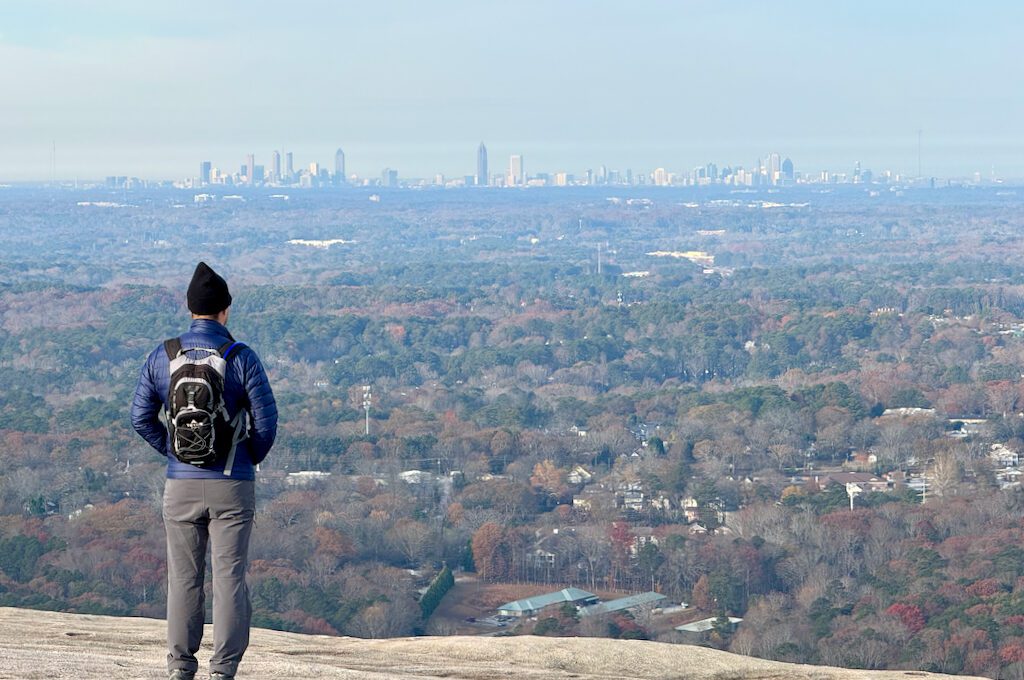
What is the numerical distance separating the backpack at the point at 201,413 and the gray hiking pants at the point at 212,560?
15 cm

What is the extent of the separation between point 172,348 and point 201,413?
0.38m

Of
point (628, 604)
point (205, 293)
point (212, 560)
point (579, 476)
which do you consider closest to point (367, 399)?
point (579, 476)

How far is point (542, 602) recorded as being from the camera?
3616cm

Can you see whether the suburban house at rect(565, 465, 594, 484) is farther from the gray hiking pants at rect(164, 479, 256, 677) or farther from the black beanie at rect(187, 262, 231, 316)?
the black beanie at rect(187, 262, 231, 316)

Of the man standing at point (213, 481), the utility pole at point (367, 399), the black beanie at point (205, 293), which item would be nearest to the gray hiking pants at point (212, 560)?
the man standing at point (213, 481)

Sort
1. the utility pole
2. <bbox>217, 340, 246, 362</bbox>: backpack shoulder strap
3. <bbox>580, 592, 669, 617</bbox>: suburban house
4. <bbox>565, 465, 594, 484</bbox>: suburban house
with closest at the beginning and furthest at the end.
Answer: <bbox>217, 340, 246, 362</bbox>: backpack shoulder strap, <bbox>580, 592, 669, 617</bbox>: suburban house, <bbox>565, 465, 594, 484</bbox>: suburban house, the utility pole

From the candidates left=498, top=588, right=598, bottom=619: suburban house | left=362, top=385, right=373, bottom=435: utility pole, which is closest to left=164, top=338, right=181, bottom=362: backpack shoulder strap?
left=498, top=588, right=598, bottom=619: suburban house

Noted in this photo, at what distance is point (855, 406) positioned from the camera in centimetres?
6650

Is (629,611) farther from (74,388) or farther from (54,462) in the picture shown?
(74,388)

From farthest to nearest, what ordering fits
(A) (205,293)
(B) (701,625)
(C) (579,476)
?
(C) (579,476) < (B) (701,625) < (A) (205,293)

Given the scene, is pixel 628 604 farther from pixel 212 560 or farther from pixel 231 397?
pixel 231 397

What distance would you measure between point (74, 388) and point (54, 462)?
88.7 ft

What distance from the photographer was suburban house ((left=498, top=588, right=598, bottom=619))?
34.9 metres

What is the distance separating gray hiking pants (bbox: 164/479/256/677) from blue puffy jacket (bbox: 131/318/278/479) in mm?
66
